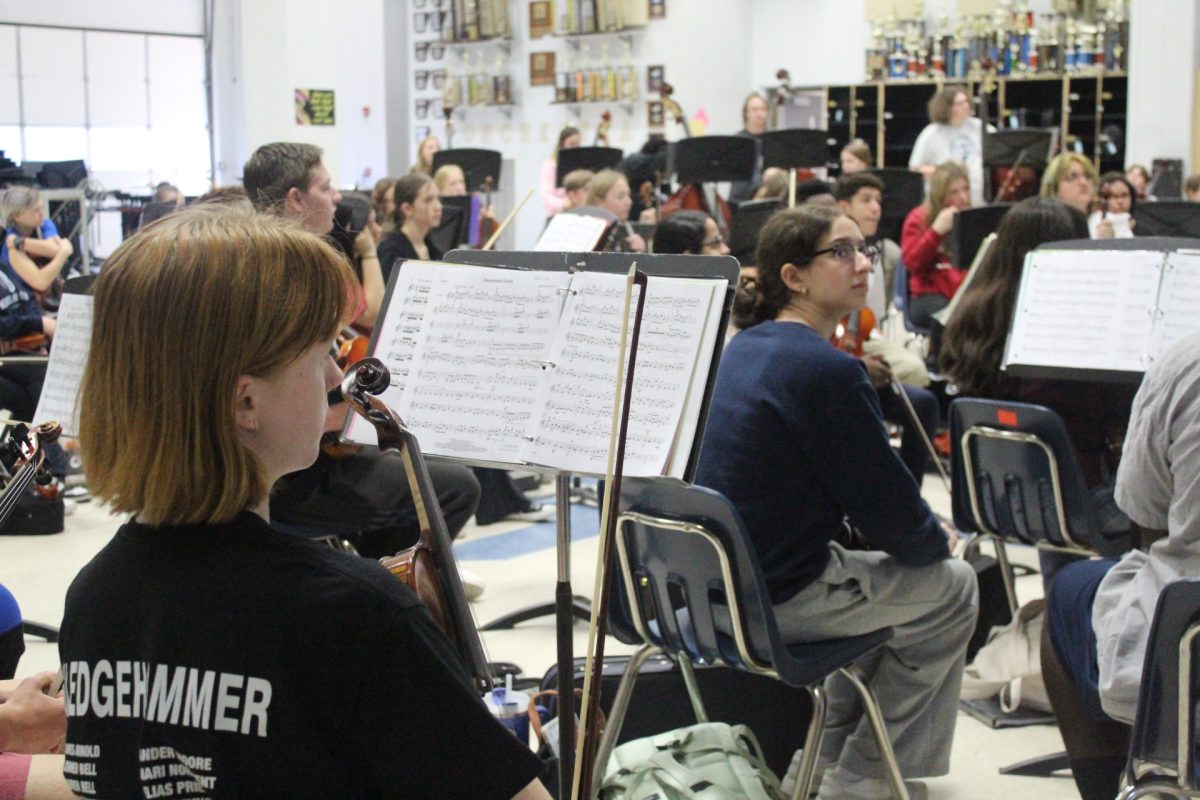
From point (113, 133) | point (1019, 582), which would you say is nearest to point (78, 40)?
point (113, 133)

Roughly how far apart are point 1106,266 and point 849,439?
1189 millimetres

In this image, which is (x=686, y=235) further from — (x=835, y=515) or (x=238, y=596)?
(x=238, y=596)

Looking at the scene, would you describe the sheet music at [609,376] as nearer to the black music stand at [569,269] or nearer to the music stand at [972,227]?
the black music stand at [569,269]

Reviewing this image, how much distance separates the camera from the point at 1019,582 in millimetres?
4242

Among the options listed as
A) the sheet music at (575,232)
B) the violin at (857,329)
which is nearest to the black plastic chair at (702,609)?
the violin at (857,329)

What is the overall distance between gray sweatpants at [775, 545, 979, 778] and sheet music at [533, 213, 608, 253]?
212cm

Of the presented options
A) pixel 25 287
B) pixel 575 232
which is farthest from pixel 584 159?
pixel 575 232

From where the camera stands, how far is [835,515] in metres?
2.50

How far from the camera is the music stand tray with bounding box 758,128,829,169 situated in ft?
28.4

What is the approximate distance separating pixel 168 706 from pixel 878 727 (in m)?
1.73

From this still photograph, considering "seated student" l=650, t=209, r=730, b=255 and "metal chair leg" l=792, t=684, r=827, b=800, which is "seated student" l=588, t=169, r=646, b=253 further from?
"metal chair leg" l=792, t=684, r=827, b=800

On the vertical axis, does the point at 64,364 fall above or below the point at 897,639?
above

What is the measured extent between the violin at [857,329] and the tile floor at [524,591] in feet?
2.80

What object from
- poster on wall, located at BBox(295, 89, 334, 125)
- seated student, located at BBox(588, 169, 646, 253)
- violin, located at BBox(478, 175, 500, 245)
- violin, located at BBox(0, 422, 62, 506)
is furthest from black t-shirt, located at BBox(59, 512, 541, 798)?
poster on wall, located at BBox(295, 89, 334, 125)
